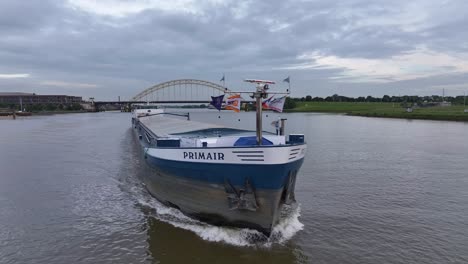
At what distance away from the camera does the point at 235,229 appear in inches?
426

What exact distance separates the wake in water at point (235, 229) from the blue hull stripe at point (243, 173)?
1.47 m

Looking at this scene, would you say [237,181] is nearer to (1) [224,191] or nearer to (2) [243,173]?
(2) [243,173]

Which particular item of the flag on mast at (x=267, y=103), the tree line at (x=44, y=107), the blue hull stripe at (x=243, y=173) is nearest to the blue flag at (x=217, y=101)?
the flag on mast at (x=267, y=103)

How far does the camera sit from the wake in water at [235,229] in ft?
33.9

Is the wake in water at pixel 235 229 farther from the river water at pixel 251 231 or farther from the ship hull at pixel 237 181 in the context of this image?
the ship hull at pixel 237 181

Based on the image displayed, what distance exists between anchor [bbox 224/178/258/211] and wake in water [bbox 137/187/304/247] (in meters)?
0.80

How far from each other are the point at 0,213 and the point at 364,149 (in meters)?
24.7

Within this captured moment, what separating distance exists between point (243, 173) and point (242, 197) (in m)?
0.72

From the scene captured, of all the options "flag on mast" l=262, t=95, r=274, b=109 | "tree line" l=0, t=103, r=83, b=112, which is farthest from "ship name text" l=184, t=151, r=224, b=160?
"tree line" l=0, t=103, r=83, b=112

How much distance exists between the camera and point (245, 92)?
37.5 feet

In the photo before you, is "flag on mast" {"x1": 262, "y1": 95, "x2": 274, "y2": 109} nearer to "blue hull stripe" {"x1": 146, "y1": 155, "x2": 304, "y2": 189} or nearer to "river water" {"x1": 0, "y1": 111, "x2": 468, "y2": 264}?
"blue hull stripe" {"x1": 146, "y1": 155, "x2": 304, "y2": 189}

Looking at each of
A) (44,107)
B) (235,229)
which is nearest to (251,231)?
(235,229)

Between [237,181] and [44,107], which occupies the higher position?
[44,107]

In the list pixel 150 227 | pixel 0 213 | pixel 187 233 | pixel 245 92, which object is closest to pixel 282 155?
pixel 245 92
